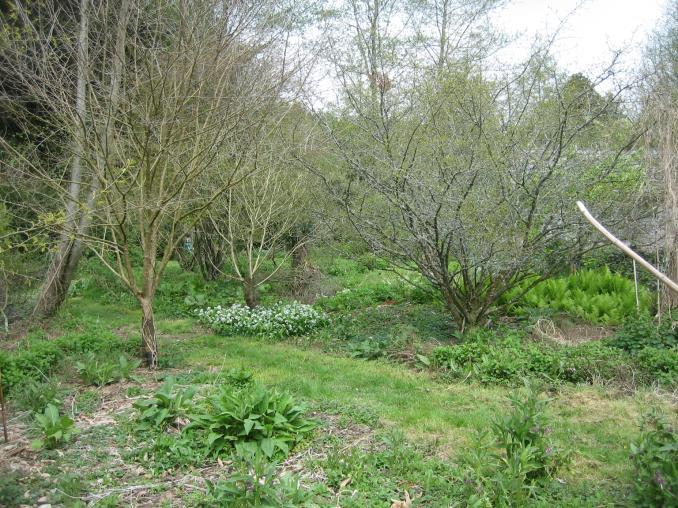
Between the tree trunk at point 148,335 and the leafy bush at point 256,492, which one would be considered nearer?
the leafy bush at point 256,492

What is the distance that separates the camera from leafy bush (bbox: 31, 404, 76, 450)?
3.89 m

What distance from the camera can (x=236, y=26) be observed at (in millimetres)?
5512

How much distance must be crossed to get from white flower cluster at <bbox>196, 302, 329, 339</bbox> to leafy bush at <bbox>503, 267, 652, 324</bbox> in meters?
3.02

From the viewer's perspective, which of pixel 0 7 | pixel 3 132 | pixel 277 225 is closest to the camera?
pixel 0 7

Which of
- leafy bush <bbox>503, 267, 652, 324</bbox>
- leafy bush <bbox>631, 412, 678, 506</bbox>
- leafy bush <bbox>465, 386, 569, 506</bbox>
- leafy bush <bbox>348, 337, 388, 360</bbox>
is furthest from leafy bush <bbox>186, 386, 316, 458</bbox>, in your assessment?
leafy bush <bbox>503, 267, 652, 324</bbox>

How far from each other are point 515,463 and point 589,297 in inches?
220

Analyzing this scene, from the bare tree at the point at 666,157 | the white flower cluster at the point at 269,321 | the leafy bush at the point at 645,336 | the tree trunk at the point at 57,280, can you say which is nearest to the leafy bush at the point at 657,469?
the leafy bush at the point at 645,336

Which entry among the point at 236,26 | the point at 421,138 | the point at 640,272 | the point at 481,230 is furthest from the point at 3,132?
the point at 640,272

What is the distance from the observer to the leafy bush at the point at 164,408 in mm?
4199

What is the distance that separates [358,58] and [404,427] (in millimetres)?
5293

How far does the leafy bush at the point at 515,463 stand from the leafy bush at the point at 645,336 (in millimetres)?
3021

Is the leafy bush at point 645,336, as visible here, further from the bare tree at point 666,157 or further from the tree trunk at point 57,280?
the tree trunk at point 57,280

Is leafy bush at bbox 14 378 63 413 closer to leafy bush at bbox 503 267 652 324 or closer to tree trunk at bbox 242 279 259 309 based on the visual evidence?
tree trunk at bbox 242 279 259 309

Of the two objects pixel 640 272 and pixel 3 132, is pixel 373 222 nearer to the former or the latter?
pixel 640 272
